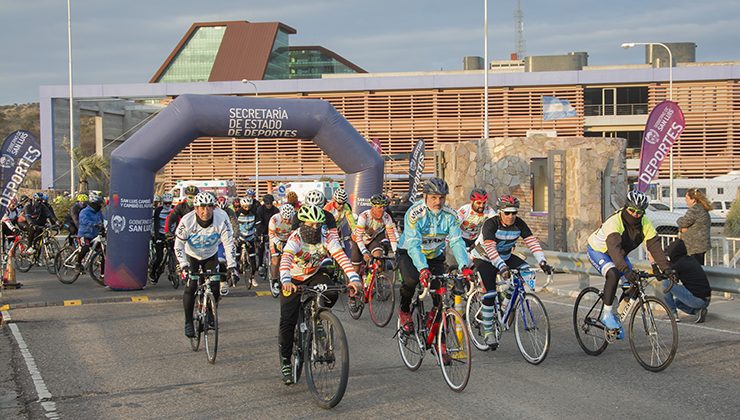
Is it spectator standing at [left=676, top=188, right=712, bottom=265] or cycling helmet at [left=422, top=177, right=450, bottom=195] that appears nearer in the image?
cycling helmet at [left=422, top=177, right=450, bottom=195]

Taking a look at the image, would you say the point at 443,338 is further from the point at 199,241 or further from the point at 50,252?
the point at 50,252

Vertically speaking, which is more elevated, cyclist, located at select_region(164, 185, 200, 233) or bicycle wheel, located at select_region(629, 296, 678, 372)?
cyclist, located at select_region(164, 185, 200, 233)

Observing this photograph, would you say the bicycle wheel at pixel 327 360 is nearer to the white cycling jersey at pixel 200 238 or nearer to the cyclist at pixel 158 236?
the white cycling jersey at pixel 200 238

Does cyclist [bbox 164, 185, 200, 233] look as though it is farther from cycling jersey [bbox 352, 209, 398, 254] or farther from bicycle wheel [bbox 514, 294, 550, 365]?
bicycle wheel [bbox 514, 294, 550, 365]

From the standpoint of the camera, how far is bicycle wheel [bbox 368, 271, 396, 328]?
12.7 meters

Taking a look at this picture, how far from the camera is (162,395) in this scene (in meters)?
8.51

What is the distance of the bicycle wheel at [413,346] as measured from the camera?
357 inches

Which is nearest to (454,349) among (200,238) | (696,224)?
(200,238)

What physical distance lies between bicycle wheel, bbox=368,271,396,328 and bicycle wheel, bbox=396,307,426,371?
303 centimetres

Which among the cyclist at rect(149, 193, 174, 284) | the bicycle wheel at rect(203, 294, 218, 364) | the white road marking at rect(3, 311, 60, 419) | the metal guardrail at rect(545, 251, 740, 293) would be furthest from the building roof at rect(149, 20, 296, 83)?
the bicycle wheel at rect(203, 294, 218, 364)

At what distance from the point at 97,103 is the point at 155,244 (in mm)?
46871

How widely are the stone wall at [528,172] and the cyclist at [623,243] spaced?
1146 centimetres

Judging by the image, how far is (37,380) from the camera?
9.22 m

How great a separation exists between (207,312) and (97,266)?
30.7 ft
